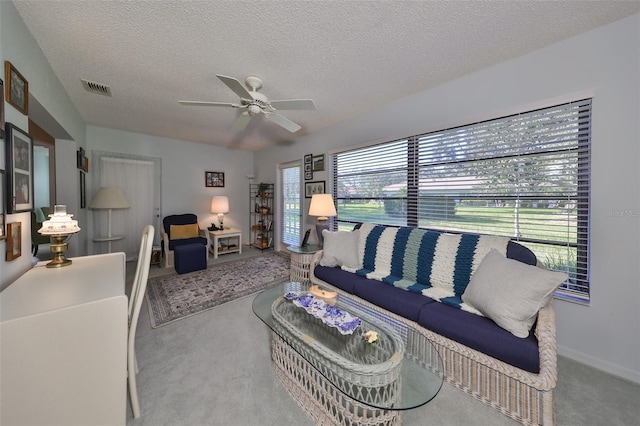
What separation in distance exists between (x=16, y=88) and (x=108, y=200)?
259 centimetres

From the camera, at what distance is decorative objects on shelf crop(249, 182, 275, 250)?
17.3ft

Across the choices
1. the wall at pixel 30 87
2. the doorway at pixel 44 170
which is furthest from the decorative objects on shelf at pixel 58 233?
the doorway at pixel 44 170

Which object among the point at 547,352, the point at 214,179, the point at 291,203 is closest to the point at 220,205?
the point at 214,179

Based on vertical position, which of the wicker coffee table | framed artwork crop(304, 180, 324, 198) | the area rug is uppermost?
framed artwork crop(304, 180, 324, 198)

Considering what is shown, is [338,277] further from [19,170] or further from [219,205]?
[219,205]

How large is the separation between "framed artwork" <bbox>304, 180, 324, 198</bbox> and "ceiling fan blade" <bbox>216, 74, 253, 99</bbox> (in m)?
2.07

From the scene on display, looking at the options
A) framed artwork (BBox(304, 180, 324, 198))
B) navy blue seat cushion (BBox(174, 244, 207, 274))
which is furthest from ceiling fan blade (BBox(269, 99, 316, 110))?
navy blue seat cushion (BBox(174, 244, 207, 274))

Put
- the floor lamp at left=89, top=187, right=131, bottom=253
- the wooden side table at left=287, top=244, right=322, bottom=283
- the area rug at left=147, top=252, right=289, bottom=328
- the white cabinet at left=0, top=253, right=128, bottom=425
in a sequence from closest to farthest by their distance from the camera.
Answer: the white cabinet at left=0, top=253, right=128, bottom=425
the area rug at left=147, top=252, right=289, bottom=328
the wooden side table at left=287, top=244, right=322, bottom=283
the floor lamp at left=89, top=187, right=131, bottom=253

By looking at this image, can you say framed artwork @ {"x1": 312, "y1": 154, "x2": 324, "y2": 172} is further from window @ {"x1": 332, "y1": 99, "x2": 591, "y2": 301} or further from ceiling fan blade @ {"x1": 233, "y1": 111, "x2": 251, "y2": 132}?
ceiling fan blade @ {"x1": 233, "y1": 111, "x2": 251, "y2": 132}

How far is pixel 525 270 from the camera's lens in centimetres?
148

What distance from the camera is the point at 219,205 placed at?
16.4 ft

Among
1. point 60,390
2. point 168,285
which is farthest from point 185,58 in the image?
point 168,285

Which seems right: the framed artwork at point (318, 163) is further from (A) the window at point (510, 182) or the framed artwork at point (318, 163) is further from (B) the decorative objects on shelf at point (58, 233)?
(B) the decorative objects on shelf at point (58, 233)

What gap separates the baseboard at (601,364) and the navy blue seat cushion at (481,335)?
0.91m
